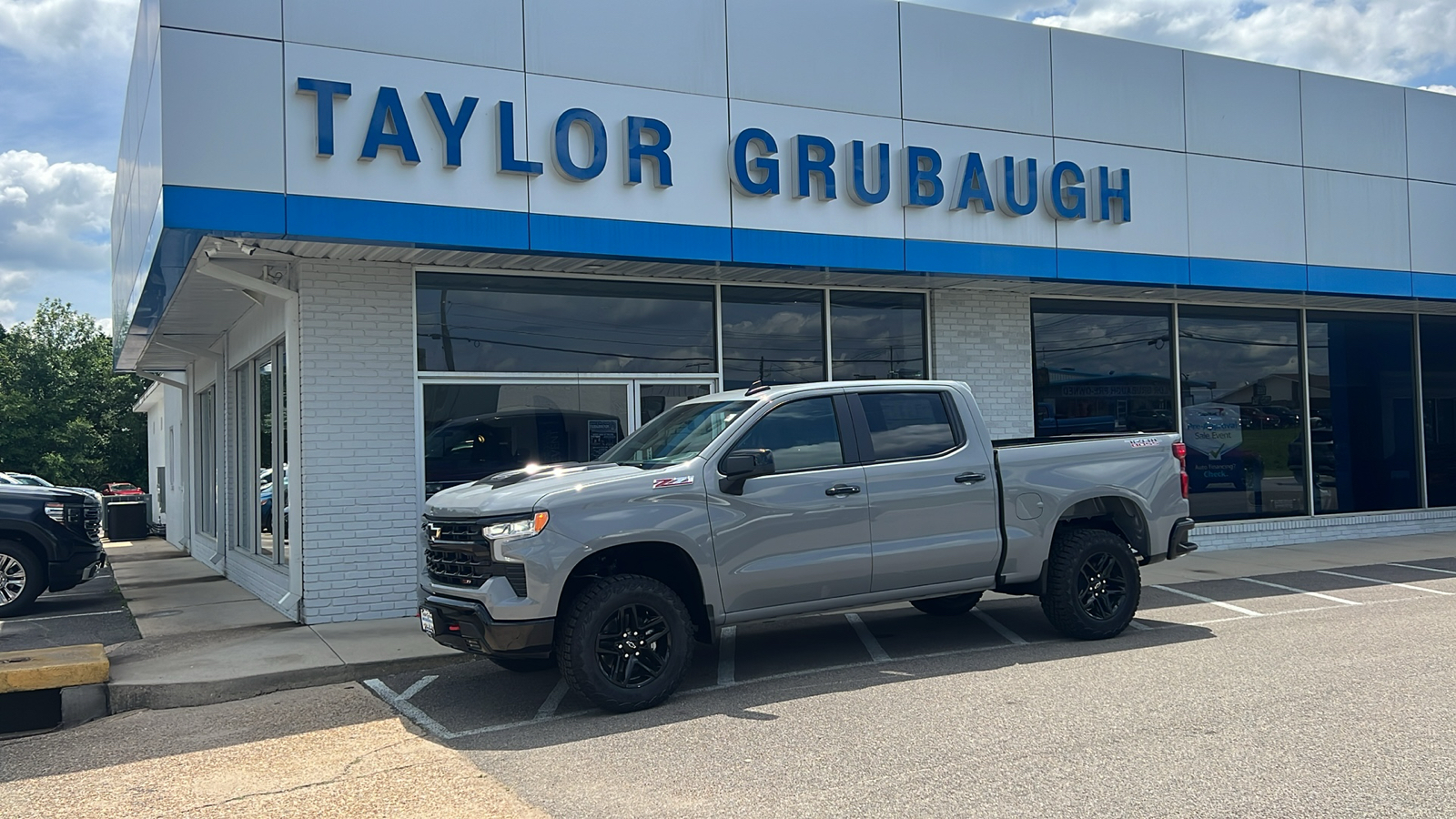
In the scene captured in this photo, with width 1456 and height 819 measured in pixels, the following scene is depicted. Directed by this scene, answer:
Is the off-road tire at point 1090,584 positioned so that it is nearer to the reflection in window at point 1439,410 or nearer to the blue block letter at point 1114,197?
the blue block letter at point 1114,197

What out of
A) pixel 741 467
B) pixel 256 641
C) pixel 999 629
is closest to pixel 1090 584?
pixel 999 629

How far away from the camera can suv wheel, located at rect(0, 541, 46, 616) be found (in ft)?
38.6

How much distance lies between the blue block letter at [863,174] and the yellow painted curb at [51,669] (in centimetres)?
821

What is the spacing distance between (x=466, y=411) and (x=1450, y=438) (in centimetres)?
1600

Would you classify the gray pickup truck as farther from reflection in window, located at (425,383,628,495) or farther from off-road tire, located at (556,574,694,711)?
reflection in window, located at (425,383,628,495)

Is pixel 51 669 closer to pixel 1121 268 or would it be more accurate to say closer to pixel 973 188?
pixel 973 188

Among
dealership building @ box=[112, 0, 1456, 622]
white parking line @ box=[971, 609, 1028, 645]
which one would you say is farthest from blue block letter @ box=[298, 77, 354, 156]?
white parking line @ box=[971, 609, 1028, 645]

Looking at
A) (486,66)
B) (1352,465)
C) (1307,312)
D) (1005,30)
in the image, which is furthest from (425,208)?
(1352,465)

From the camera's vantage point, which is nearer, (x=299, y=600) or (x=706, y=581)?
(x=706, y=581)

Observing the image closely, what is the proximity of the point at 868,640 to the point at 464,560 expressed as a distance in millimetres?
3645

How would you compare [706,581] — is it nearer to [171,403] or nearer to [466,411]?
[466,411]

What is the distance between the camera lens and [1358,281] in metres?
15.3

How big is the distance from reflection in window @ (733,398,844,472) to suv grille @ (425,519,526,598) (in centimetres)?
178

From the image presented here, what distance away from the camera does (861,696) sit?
707 cm
